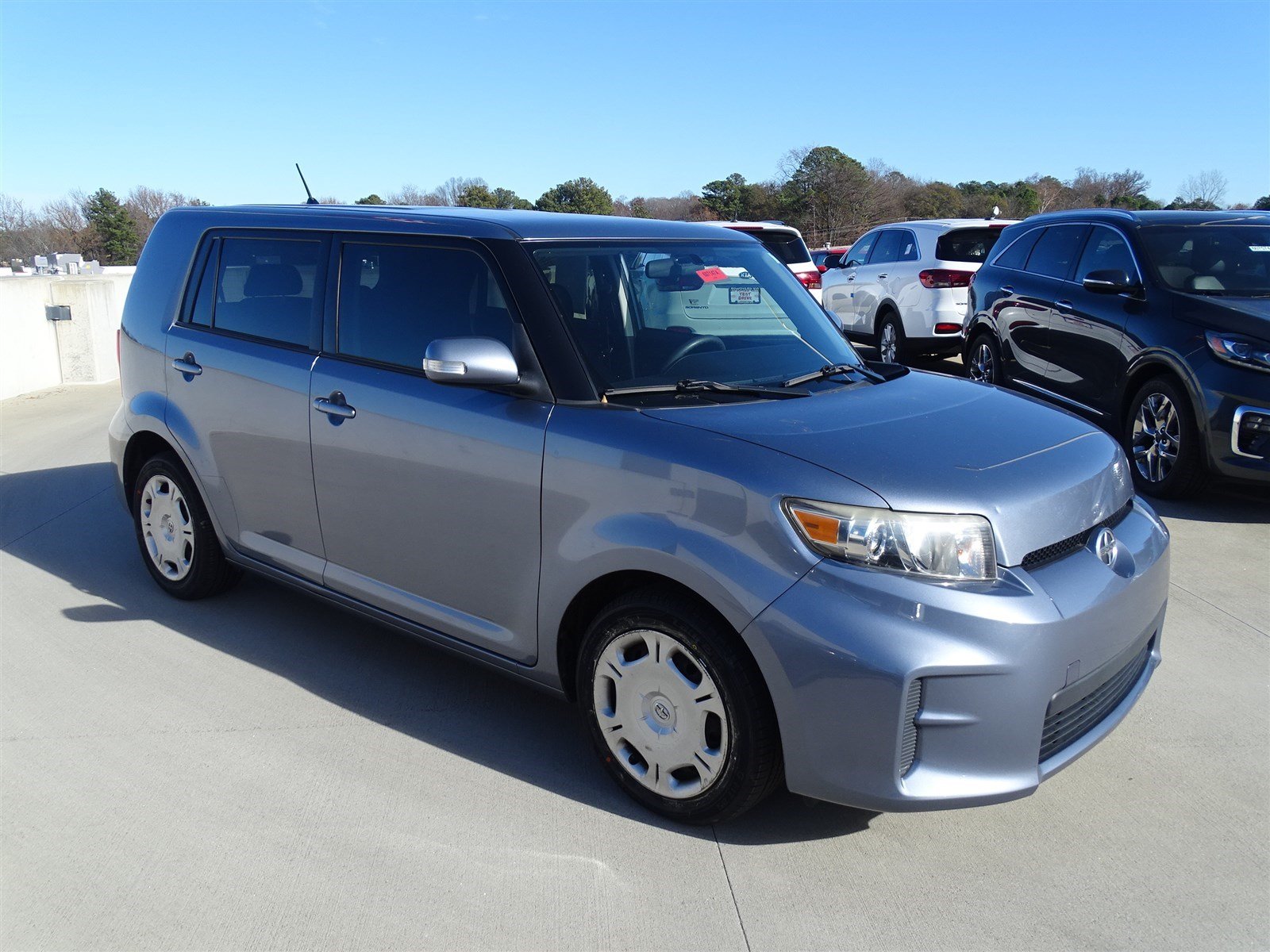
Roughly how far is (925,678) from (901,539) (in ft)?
1.19

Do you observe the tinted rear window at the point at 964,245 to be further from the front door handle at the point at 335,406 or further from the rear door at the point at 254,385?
the front door handle at the point at 335,406

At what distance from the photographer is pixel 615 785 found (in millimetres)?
3502

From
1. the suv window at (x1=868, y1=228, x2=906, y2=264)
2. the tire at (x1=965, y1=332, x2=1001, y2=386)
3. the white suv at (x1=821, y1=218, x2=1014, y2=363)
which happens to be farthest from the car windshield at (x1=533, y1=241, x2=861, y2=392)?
the suv window at (x1=868, y1=228, x2=906, y2=264)

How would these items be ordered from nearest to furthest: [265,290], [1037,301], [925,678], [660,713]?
[925,678] → [660,713] → [265,290] → [1037,301]

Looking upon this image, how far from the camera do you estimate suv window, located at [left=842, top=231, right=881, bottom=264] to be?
13312 millimetres

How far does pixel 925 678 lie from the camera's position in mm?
2732

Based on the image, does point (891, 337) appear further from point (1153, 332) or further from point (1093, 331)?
point (1153, 332)

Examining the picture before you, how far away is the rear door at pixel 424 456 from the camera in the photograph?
3506 mm

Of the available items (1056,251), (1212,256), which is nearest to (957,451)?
(1212,256)

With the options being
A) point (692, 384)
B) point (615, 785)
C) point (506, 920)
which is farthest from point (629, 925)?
point (692, 384)

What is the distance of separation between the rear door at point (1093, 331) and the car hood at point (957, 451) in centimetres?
388

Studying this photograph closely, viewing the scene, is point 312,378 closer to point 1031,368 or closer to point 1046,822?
point 1046,822

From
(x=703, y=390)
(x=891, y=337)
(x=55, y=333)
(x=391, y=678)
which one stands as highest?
(x=703, y=390)

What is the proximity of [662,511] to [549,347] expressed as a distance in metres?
0.78
